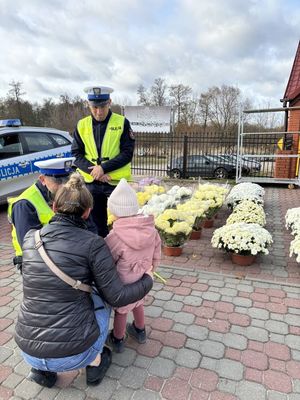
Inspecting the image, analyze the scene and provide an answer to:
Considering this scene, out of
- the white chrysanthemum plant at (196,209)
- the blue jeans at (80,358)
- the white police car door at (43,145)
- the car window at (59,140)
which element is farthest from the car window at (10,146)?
the blue jeans at (80,358)

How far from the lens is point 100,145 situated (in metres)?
3.28

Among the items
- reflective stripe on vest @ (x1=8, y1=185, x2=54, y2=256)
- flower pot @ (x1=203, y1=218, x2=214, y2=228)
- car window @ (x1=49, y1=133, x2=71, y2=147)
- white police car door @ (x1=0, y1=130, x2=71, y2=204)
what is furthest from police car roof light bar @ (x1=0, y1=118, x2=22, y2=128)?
reflective stripe on vest @ (x1=8, y1=185, x2=54, y2=256)

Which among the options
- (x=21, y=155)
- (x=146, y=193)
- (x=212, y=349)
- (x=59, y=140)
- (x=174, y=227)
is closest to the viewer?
(x=212, y=349)

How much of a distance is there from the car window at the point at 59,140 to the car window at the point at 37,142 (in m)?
0.14

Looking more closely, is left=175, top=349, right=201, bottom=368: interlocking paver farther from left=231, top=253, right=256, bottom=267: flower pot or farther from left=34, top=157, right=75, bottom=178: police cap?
left=231, top=253, right=256, bottom=267: flower pot

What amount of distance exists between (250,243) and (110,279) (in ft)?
7.69

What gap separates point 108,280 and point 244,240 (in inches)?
91.9

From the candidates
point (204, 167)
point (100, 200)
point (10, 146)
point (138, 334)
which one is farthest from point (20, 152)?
point (204, 167)

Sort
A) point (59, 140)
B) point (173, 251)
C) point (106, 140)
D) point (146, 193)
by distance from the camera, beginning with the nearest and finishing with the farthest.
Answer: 1. point (106, 140)
2. point (173, 251)
3. point (146, 193)
4. point (59, 140)

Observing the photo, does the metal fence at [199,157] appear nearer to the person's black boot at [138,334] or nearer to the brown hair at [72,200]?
the person's black boot at [138,334]

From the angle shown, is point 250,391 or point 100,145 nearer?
point 250,391

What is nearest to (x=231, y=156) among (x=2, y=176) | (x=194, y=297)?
(x=2, y=176)

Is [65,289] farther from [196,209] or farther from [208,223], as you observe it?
[208,223]

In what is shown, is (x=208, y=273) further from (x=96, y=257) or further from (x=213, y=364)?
(x=96, y=257)
